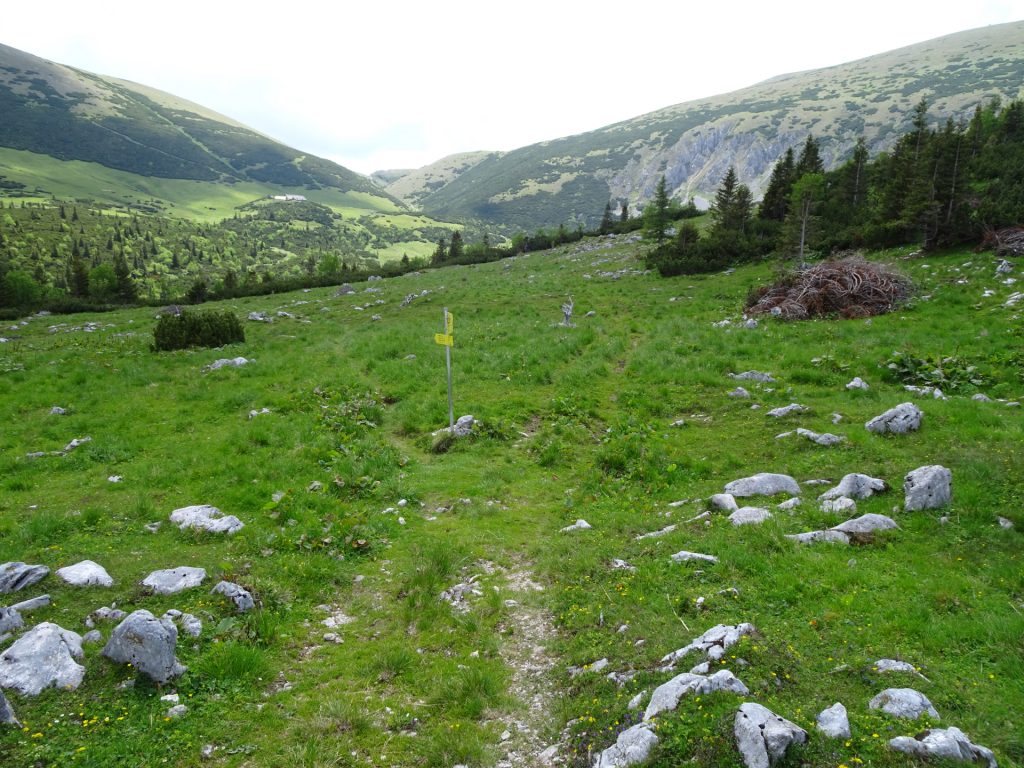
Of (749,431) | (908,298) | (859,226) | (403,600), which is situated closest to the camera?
(403,600)

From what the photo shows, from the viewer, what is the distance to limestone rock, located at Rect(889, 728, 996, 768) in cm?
407

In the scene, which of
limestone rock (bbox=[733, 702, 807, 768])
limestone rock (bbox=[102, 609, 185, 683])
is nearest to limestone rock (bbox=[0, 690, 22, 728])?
limestone rock (bbox=[102, 609, 185, 683])

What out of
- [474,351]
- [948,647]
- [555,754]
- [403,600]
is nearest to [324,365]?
[474,351]

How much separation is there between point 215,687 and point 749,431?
13.2 metres

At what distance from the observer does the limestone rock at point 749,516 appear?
912 centimetres

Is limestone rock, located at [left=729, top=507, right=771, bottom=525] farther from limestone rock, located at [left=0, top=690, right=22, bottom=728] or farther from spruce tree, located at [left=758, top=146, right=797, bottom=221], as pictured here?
spruce tree, located at [left=758, top=146, right=797, bottom=221]

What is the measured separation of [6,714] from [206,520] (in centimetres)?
537

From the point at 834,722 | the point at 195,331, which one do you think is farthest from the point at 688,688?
the point at 195,331

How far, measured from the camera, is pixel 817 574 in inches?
287

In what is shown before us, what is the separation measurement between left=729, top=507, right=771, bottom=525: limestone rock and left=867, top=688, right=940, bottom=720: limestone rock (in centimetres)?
420

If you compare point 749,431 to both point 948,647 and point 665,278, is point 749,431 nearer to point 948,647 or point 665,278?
point 948,647

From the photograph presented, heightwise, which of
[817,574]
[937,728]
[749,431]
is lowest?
[749,431]

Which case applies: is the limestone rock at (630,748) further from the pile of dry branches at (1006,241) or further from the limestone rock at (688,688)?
the pile of dry branches at (1006,241)

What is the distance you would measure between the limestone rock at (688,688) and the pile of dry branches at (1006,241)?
31103mm
